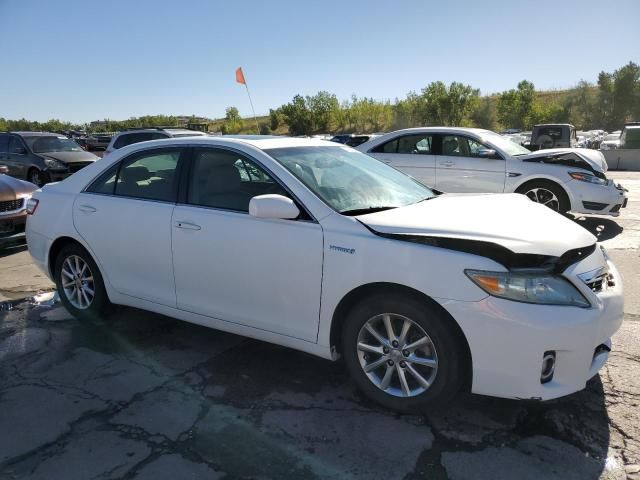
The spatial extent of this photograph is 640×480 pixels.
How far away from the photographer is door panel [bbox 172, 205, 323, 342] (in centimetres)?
297

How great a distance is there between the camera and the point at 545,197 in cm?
805

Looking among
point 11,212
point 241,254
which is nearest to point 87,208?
point 241,254

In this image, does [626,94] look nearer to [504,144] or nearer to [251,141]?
[504,144]

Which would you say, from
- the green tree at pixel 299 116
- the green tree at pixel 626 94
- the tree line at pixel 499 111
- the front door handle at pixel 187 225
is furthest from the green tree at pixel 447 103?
the front door handle at pixel 187 225

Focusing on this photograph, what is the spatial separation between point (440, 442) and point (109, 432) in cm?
181

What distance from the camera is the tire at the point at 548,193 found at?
791cm

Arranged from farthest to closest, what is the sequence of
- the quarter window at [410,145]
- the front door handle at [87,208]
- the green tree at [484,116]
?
the green tree at [484,116]
the quarter window at [410,145]
the front door handle at [87,208]

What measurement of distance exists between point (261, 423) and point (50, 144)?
1395 centimetres

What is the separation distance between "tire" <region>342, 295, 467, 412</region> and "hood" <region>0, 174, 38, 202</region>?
20.6 feet

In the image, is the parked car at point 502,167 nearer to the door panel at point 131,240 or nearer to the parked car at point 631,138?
the door panel at point 131,240

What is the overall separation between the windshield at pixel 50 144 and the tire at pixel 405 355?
1364cm

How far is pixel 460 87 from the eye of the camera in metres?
52.4

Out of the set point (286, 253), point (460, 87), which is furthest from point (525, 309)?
point (460, 87)

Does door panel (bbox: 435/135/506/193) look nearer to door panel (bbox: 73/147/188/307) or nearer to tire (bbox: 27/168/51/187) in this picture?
door panel (bbox: 73/147/188/307)
